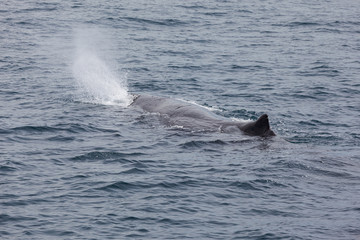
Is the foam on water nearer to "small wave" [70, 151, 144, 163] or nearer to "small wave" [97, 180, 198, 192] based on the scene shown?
"small wave" [70, 151, 144, 163]

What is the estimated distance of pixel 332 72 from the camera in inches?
1481

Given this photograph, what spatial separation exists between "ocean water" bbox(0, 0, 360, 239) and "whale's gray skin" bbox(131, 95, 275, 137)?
568 mm

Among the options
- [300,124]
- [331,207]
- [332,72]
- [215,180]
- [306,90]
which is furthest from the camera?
[332,72]

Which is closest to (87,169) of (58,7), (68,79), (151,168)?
(151,168)

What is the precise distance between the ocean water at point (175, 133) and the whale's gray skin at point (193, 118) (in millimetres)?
568

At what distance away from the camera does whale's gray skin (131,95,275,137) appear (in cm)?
2356

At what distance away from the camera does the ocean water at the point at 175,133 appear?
56.8 ft

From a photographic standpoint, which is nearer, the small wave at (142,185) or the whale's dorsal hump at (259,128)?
the small wave at (142,185)

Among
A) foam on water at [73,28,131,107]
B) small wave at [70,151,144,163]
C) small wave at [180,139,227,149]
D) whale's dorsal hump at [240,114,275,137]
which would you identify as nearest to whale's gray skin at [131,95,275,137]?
whale's dorsal hump at [240,114,275,137]

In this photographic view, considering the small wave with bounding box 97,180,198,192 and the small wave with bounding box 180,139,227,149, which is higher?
the small wave with bounding box 180,139,227,149

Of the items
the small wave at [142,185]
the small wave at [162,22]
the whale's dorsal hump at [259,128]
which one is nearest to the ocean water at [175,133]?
the small wave at [142,185]

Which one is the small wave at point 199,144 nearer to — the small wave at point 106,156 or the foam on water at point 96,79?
the small wave at point 106,156

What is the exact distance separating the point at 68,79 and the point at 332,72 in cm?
1440

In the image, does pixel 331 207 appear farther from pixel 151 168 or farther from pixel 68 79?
pixel 68 79
